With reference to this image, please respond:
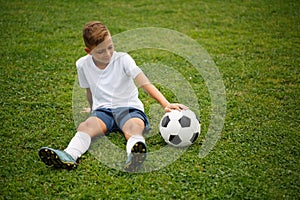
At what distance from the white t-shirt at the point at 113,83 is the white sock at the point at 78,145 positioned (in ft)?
1.32

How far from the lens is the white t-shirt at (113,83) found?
3.57 m

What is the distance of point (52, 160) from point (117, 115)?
76cm

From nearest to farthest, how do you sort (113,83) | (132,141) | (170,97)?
1. (132,141)
2. (113,83)
3. (170,97)

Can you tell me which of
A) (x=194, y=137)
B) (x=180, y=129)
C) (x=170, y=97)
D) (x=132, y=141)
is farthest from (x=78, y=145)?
(x=170, y=97)

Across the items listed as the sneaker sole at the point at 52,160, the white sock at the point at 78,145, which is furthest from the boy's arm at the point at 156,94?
the sneaker sole at the point at 52,160

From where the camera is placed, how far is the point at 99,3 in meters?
8.01

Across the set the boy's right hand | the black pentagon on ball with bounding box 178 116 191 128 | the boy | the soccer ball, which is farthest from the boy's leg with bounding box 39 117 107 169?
the black pentagon on ball with bounding box 178 116 191 128

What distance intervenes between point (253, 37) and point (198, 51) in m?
1.12

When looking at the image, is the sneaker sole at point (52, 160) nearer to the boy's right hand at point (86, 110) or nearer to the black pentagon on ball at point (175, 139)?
the black pentagon on ball at point (175, 139)

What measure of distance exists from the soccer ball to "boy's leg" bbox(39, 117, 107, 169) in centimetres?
58

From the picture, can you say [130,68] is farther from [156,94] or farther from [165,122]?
[165,122]

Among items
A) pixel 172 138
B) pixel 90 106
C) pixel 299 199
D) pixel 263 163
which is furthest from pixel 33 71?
pixel 299 199

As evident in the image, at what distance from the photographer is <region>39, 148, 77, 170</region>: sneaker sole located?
2941 millimetres

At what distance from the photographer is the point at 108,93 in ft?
11.8
